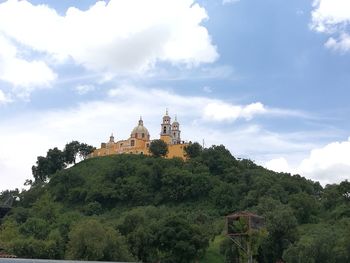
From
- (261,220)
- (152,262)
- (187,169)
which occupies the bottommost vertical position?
(152,262)

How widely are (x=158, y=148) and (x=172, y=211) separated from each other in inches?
1196

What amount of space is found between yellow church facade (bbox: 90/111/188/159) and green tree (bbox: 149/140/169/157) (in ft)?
9.46

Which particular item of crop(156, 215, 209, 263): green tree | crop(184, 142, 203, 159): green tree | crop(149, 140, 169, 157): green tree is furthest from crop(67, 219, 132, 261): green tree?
crop(149, 140, 169, 157): green tree

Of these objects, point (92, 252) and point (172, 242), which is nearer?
point (92, 252)

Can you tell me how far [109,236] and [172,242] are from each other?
8.16 m

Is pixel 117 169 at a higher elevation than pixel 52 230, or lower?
higher

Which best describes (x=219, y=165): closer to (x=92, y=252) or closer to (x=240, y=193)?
(x=240, y=193)

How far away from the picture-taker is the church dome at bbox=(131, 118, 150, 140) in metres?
123

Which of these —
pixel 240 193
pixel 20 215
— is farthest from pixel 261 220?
pixel 20 215

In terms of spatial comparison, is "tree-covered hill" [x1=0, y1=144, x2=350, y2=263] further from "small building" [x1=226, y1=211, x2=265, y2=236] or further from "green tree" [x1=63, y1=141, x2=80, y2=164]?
"green tree" [x1=63, y1=141, x2=80, y2=164]

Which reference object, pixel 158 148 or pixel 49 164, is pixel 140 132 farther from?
pixel 49 164

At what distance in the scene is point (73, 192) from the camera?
329 feet

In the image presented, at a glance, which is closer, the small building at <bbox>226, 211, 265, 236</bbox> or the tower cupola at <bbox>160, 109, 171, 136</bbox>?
the small building at <bbox>226, 211, 265, 236</bbox>

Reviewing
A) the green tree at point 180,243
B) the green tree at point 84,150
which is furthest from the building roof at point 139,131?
the green tree at point 180,243
